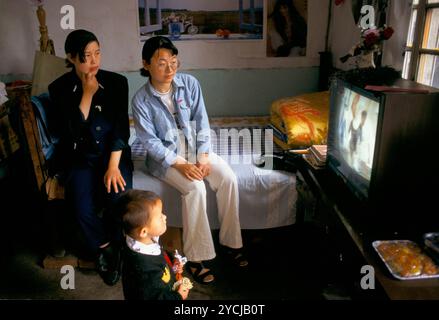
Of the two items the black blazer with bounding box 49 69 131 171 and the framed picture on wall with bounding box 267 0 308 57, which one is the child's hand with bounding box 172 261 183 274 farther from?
the framed picture on wall with bounding box 267 0 308 57

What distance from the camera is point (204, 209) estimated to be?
206 cm

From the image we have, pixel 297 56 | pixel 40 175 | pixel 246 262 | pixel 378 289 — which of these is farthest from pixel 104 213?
pixel 297 56

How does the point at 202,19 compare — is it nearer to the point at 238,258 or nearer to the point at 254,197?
the point at 254,197

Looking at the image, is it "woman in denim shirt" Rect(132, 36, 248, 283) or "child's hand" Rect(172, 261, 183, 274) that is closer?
"child's hand" Rect(172, 261, 183, 274)

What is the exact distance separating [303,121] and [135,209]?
4.85 feet

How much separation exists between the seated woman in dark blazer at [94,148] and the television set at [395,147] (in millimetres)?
1279

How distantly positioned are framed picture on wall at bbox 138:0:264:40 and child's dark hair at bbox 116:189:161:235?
8.33 ft

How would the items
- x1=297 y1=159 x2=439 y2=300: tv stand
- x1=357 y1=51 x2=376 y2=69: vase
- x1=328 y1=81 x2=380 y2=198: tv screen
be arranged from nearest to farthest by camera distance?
x1=297 y1=159 x2=439 y2=300: tv stand
x1=328 y1=81 x2=380 y2=198: tv screen
x1=357 y1=51 x2=376 y2=69: vase

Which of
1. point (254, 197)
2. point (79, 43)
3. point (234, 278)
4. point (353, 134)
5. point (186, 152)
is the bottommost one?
point (234, 278)

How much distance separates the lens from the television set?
4.19 ft

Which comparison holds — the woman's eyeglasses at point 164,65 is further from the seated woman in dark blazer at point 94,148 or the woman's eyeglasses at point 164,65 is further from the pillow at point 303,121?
the pillow at point 303,121

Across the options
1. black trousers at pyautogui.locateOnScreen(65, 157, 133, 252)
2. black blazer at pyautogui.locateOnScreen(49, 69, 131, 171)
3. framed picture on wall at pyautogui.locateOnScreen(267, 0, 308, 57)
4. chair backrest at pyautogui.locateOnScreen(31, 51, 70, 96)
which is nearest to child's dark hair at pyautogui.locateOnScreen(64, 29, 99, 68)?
black blazer at pyautogui.locateOnScreen(49, 69, 131, 171)

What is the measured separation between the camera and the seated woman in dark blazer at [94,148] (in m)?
2.07

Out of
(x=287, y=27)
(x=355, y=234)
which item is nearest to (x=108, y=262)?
(x=355, y=234)
